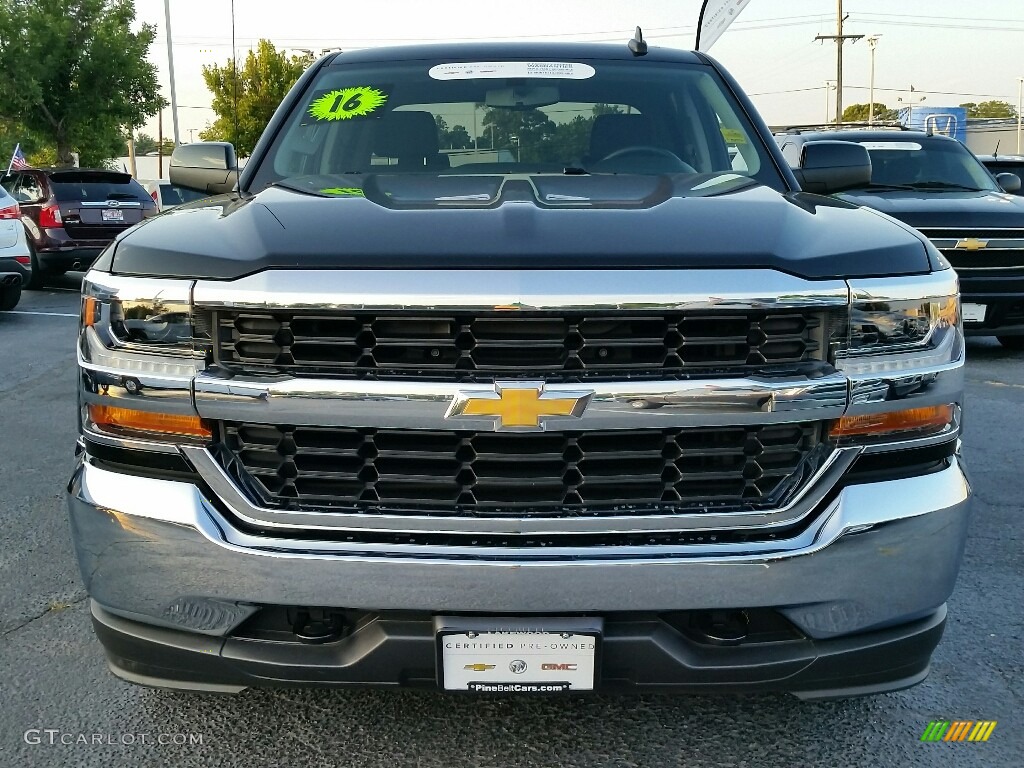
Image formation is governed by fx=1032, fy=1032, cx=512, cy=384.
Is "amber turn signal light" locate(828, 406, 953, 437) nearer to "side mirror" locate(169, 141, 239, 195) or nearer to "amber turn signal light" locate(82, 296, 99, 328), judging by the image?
"amber turn signal light" locate(82, 296, 99, 328)

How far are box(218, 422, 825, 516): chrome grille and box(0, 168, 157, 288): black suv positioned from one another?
1264 centimetres

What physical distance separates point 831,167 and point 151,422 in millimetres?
2433

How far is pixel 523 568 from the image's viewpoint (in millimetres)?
2016

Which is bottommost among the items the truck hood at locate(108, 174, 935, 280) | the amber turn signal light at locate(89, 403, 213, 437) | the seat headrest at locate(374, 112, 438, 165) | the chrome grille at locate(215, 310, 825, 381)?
the amber turn signal light at locate(89, 403, 213, 437)

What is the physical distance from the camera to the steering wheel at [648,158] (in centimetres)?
344

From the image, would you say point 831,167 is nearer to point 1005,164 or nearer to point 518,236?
point 518,236

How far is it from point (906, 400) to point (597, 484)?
67 centimetres

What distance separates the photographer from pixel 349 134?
3.58 meters

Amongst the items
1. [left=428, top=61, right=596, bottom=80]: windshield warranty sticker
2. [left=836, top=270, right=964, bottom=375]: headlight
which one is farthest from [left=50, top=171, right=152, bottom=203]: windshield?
[left=836, top=270, right=964, bottom=375]: headlight

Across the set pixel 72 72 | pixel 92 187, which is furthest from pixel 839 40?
pixel 92 187

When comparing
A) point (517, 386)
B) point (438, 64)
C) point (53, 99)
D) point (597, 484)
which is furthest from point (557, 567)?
point (53, 99)

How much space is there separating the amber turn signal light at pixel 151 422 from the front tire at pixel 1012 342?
8.32 m

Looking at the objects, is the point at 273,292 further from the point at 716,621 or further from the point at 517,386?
the point at 716,621

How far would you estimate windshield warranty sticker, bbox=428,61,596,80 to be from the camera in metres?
3.74
